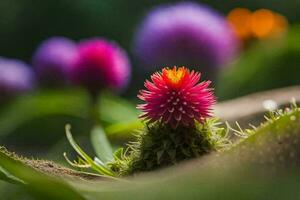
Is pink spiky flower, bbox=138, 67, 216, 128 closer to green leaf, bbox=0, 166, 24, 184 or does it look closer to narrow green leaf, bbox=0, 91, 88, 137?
green leaf, bbox=0, 166, 24, 184

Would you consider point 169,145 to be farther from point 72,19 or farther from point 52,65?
point 72,19

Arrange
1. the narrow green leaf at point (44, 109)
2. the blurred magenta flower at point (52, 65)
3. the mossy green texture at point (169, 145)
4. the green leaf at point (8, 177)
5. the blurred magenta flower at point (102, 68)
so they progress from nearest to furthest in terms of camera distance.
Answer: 1. the green leaf at point (8, 177)
2. the mossy green texture at point (169, 145)
3. the blurred magenta flower at point (102, 68)
4. the narrow green leaf at point (44, 109)
5. the blurred magenta flower at point (52, 65)

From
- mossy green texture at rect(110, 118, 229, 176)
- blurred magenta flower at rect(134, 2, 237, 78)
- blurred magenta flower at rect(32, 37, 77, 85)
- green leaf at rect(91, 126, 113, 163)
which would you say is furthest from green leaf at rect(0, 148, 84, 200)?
blurred magenta flower at rect(32, 37, 77, 85)

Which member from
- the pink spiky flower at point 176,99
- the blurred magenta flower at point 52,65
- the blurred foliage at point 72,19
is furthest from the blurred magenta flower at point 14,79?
the pink spiky flower at point 176,99

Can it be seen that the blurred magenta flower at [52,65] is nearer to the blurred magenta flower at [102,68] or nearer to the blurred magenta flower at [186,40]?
the blurred magenta flower at [186,40]

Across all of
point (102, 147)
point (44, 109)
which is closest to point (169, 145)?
point (102, 147)

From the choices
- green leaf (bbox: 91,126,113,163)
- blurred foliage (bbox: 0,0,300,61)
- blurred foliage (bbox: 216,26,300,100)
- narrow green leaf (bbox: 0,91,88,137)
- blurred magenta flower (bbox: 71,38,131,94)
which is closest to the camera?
green leaf (bbox: 91,126,113,163)

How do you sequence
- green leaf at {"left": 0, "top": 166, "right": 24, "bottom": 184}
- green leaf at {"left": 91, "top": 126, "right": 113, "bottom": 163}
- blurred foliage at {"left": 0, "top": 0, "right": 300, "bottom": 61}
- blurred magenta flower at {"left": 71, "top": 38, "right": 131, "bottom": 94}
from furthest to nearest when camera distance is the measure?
blurred foliage at {"left": 0, "top": 0, "right": 300, "bottom": 61} → blurred magenta flower at {"left": 71, "top": 38, "right": 131, "bottom": 94} → green leaf at {"left": 91, "top": 126, "right": 113, "bottom": 163} → green leaf at {"left": 0, "top": 166, "right": 24, "bottom": 184}
